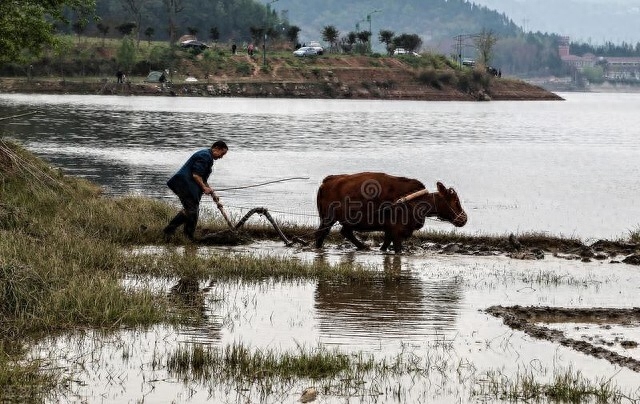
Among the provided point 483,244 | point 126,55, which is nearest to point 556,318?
point 483,244

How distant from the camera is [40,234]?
1560 cm

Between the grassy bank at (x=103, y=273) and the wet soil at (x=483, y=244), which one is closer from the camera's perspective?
the grassy bank at (x=103, y=273)

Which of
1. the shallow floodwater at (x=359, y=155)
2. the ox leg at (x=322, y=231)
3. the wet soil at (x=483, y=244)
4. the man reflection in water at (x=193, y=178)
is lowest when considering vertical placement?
the shallow floodwater at (x=359, y=155)

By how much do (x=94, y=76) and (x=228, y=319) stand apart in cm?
10912

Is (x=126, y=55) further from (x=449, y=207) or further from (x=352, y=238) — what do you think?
(x=449, y=207)

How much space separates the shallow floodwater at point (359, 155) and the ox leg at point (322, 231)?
5.32m

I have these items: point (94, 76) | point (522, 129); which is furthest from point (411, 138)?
point (94, 76)

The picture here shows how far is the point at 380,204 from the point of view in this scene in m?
17.0

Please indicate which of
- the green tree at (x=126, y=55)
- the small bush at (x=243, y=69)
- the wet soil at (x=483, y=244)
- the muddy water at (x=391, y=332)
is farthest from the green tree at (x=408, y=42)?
the muddy water at (x=391, y=332)

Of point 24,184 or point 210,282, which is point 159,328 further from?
point 24,184

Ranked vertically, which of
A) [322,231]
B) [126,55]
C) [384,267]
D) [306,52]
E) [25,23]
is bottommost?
[384,267]

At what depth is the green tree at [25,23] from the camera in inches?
1183

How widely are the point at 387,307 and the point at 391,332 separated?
1.35m

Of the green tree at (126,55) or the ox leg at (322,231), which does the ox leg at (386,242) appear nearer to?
the ox leg at (322,231)
